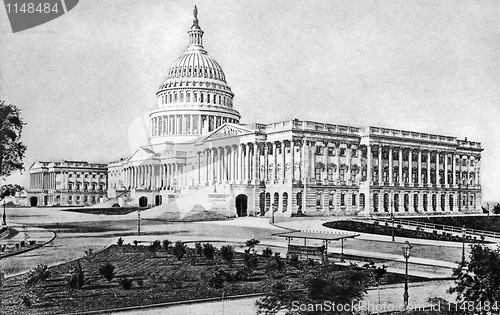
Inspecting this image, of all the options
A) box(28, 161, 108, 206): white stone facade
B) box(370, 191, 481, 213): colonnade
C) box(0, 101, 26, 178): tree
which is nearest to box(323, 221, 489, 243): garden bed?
box(370, 191, 481, 213): colonnade

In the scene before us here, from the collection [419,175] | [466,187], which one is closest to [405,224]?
[419,175]

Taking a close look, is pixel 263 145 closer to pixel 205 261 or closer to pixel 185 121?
pixel 185 121

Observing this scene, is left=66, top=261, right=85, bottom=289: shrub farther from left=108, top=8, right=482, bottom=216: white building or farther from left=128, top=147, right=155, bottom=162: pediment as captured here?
left=128, top=147, right=155, bottom=162: pediment

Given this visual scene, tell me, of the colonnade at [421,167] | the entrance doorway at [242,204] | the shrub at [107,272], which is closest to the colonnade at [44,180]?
the entrance doorway at [242,204]

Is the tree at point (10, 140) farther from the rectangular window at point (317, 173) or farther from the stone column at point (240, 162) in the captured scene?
the stone column at point (240, 162)

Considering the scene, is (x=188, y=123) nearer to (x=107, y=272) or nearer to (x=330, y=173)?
(x=330, y=173)
